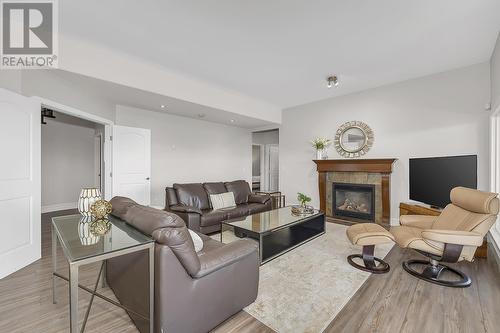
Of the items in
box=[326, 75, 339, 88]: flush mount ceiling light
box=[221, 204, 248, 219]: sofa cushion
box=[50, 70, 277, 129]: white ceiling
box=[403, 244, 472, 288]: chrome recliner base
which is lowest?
box=[403, 244, 472, 288]: chrome recliner base

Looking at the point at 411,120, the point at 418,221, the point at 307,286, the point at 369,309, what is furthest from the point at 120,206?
the point at 411,120

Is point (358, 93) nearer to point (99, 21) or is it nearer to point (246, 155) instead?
point (246, 155)

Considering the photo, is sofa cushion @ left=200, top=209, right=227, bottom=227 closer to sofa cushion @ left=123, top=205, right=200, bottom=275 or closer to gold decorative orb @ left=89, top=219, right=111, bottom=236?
gold decorative orb @ left=89, top=219, right=111, bottom=236

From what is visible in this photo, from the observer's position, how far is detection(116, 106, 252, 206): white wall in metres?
4.94

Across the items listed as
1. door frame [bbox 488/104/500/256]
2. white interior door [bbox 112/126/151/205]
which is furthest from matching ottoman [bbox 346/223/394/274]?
white interior door [bbox 112/126/151/205]

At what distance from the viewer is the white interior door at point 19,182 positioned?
93.7 inches

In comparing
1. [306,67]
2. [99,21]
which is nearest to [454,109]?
[306,67]

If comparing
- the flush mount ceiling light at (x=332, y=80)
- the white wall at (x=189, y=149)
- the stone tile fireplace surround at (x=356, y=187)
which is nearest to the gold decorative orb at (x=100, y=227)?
the white wall at (x=189, y=149)

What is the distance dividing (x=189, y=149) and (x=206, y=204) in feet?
5.77

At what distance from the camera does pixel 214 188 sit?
4766mm

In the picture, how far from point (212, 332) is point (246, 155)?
5.62m

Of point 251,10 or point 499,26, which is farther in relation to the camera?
point 499,26

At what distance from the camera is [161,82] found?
3.68 metres

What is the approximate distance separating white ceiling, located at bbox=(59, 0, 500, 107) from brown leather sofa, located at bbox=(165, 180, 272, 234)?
2.17 metres
